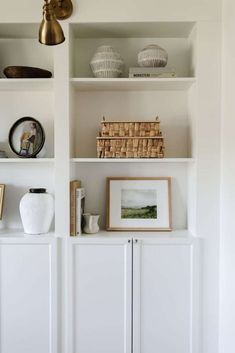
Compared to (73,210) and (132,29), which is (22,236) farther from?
(132,29)

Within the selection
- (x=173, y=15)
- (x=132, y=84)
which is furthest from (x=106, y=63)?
(x=173, y=15)

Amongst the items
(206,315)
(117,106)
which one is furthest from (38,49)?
(206,315)

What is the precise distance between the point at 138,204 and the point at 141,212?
54 millimetres

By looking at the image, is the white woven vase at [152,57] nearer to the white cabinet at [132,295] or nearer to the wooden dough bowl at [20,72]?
the wooden dough bowl at [20,72]

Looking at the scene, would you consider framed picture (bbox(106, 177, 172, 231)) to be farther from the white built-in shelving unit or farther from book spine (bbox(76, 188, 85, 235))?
book spine (bbox(76, 188, 85, 235))

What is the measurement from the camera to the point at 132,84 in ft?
7.06

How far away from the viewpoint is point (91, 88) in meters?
2.25

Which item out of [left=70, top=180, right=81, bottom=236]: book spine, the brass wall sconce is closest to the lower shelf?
[left=70, top=180, right=81, bottom=236]: book spine

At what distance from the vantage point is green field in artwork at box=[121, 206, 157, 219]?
2.28m

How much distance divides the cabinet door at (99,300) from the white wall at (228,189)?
538mm

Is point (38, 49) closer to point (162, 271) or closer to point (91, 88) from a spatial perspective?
point (91, 88)

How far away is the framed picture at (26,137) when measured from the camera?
7.39 ft

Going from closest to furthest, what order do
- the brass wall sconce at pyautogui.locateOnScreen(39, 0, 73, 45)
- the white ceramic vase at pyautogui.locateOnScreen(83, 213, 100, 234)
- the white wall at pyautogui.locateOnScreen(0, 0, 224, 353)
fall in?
the brass wall sconce at pyautogui.locateOnScreen(39, 0, 73, 45) < the white wall at pyautogui.locateOnScreen(0, 0, 224, 353) < the white ceramic vase at pyautogui.locateOnScreen(83, 213, 100, 234)

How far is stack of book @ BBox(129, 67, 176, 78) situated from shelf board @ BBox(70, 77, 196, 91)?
0.04 m
